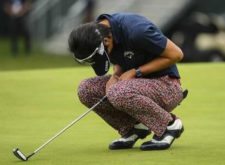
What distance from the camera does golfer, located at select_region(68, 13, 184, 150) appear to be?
820cm

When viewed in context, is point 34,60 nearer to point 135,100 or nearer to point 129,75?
point 129,75

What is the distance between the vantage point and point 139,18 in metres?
8.33

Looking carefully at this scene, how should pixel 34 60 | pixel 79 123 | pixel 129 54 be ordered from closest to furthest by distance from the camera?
pixel 129 54
pixel 79 123
pixel 34 60

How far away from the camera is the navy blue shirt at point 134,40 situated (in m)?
8.20

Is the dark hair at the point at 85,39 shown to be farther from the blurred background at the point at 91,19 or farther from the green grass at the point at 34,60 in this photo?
the green grass at the point at 34,60

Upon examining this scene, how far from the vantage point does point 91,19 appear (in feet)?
89.7

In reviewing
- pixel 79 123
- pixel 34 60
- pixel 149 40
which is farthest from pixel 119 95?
pixel 34 60

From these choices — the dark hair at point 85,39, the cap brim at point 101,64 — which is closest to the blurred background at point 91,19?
the cap brim at point 101,64

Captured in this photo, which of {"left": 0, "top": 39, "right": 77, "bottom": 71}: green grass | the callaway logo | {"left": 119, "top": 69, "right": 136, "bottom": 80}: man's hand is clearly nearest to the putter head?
{"left": 119, "top": 69, "right": 136, "bottom": 80}: man's hand

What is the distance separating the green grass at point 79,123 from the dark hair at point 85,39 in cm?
87

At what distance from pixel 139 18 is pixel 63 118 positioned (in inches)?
Answer: 121

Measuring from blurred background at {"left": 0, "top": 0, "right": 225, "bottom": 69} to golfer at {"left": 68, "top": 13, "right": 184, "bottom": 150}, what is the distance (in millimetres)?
15344

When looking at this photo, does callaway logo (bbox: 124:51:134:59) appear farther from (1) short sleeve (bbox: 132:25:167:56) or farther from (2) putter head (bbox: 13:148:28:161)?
(2) putter head (bbox: 13:148:28:161)

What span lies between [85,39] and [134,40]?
0.40 m
